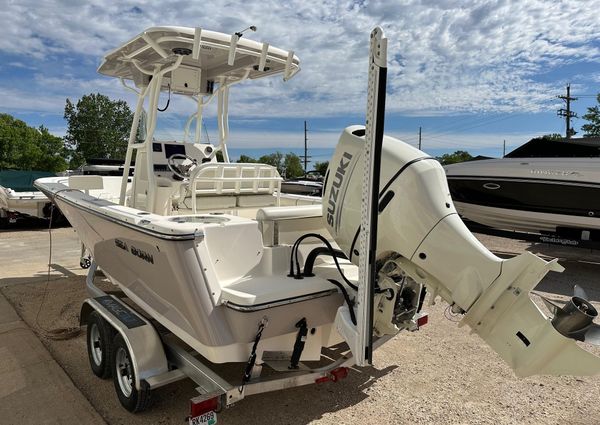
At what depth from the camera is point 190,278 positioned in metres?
2.28

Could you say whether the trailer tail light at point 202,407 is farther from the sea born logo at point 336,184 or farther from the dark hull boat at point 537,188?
the dark hull boat at point 537,188

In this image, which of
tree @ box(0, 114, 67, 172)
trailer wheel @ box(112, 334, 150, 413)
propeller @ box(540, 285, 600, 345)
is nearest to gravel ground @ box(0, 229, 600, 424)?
trailer wheel @ box(112, 334, 150, 413)

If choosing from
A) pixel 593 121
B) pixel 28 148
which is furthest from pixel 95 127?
pixel 593 121

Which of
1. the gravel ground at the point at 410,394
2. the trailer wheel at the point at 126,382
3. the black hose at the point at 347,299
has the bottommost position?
the gravel ground at the point at 410,394

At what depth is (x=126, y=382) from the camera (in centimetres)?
293

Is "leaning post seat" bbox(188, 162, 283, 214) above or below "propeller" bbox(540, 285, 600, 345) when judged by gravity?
above

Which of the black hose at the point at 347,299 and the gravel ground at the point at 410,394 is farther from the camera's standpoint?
the gravel ground at the point at 410,394

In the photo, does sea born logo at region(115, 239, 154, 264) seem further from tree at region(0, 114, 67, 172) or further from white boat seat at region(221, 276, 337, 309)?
tree at region(0, 114, 67, 172)

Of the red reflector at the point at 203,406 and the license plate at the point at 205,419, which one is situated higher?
the red reflector at the point at 203,406

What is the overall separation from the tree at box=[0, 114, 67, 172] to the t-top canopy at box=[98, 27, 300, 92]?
43.5 meters

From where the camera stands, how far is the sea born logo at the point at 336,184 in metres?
2.60

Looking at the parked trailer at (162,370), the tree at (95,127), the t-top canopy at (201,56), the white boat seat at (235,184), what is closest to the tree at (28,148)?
the tree at (95,127)

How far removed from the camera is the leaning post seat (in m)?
4.02

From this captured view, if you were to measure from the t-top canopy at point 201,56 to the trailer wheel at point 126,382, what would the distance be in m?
2.28
